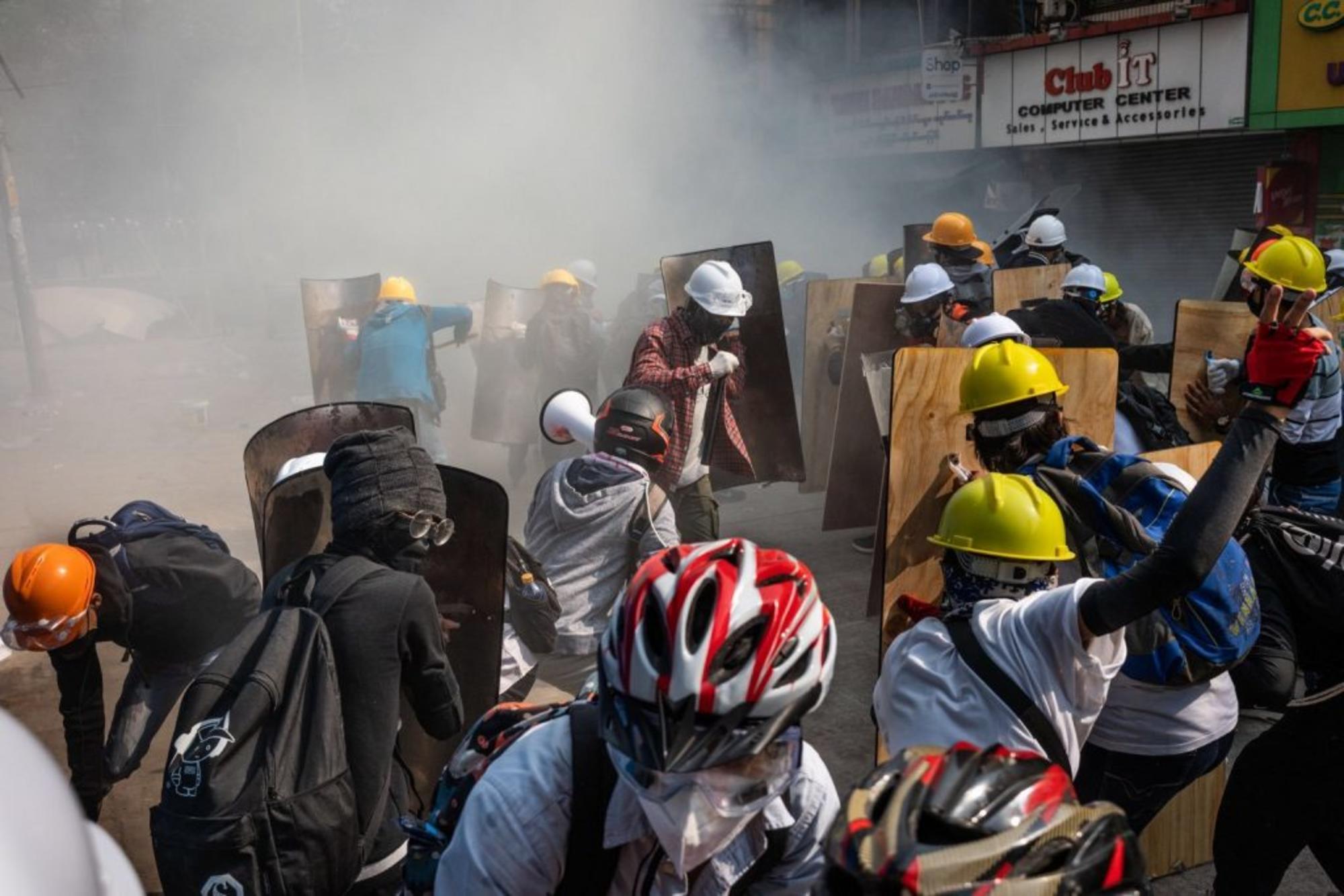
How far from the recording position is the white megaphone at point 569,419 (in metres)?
4.10

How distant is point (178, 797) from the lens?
82.9 inches

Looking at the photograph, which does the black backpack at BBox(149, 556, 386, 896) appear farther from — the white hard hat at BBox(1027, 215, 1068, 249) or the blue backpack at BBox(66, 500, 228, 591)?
the white hard hat at BBox(1027, 215, 1068, 249)

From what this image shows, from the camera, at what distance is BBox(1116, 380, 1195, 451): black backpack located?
4.00 m

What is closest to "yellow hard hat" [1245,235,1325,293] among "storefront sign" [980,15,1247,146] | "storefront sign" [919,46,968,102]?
"storefront sign" [980,15,1247,146]

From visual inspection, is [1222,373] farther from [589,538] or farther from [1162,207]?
[1162,207]

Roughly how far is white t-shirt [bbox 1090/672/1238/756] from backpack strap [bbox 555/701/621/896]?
4.71 feet

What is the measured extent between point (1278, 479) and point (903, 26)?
12.9 meters

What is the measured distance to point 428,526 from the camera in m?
2.65

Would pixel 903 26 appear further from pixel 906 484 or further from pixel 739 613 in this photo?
pixel 739 613

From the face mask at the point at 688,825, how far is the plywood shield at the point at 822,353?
556cm

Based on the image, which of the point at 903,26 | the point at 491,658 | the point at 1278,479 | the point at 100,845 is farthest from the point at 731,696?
the point at 903,26

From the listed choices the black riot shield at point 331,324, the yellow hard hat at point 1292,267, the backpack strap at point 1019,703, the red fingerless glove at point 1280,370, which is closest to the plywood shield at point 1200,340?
the yellow hard hat at point 1292,267

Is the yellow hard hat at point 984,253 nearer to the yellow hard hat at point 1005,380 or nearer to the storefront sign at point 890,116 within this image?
the yellow hard hat at point 1005,380

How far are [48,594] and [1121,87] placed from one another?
39.2 ft
